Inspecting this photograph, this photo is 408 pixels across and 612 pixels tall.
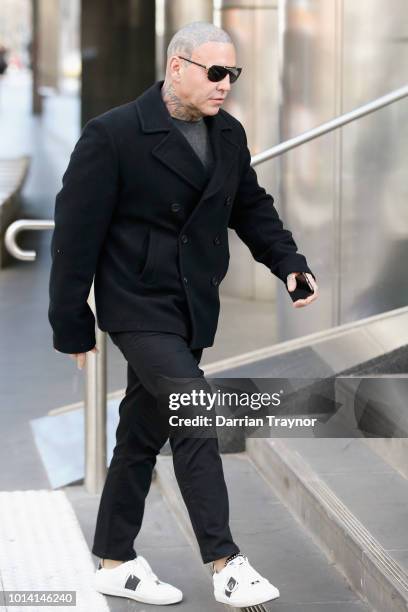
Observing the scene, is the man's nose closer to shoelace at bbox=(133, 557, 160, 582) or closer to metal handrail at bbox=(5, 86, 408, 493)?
shoelace at bbox=(133, 557, 160, 582)

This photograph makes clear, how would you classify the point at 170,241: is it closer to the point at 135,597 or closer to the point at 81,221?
the point at 81,221

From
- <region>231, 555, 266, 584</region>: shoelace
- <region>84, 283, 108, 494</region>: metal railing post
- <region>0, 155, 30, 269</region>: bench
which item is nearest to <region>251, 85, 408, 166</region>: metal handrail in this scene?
<region>84, 283, 108, 494</region>: metal railing post

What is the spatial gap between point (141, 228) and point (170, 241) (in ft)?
0.28

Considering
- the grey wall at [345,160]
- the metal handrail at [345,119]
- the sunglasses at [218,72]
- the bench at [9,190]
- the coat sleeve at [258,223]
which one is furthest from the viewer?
the bench at [9,190]

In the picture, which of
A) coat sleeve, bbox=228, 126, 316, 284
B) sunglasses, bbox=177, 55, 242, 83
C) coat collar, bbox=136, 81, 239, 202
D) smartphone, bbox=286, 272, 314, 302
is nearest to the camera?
sunglasses, bbox=177, 55, 242, 83

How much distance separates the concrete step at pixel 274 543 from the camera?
3.94 m

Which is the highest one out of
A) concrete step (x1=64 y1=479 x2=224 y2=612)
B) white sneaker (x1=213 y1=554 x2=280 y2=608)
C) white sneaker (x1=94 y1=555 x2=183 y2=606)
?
white sneaker (x1=213 y1=554 x2=280 y2=608)

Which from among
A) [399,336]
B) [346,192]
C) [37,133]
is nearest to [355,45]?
[346,192]

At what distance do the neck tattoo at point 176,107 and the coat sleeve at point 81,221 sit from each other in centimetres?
22

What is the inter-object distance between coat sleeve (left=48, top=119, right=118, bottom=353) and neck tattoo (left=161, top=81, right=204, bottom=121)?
0.71ft

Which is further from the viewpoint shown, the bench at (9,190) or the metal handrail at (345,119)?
the bench at (9,190)

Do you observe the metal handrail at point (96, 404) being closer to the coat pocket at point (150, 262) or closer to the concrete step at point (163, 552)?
the concrete step at point (163, 552)

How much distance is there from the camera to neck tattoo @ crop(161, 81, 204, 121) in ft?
12.1

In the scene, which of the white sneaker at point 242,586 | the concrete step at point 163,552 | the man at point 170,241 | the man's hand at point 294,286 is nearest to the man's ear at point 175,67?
the man at point 170,241
